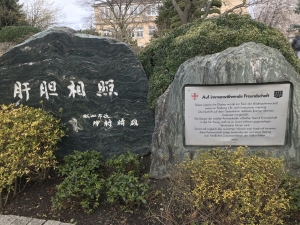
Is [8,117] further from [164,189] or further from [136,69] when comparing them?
[164,189]

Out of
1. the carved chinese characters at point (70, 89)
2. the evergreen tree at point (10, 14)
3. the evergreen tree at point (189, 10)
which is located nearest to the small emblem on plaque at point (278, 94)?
the carved chinese characters at point (70, 89)

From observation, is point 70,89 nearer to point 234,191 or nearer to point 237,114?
point 237,114

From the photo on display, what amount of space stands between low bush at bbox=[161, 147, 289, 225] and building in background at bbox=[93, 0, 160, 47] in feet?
34.6

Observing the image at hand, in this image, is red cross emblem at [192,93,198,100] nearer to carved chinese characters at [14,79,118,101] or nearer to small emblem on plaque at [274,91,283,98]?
small emblem on plaque at [274,91,283,98]

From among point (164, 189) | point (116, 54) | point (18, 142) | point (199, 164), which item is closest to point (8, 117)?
point (18, 142)

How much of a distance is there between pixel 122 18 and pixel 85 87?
1615cm

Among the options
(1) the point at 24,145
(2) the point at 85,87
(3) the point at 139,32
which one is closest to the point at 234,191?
(1) the point at 24,145

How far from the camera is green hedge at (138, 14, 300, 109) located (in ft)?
11.6

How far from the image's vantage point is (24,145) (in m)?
3.17

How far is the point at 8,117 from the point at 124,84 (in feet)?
5.25

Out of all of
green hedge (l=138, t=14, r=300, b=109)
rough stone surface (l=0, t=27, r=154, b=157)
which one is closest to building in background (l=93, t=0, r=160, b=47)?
green hedge (l=138, t=14, r=300, b=109)

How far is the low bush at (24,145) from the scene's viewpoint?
3053 millimetres

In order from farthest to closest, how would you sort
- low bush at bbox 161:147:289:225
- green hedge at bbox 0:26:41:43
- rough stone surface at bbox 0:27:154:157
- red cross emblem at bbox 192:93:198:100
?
green hedge at bbox 0:26:41:43 < rough stone surface at bbox 0:27:154:157 < red cross emblem at bbox 192:93:198:100 < low bush at bbox 161:147:289:225

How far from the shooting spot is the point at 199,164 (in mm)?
2434
